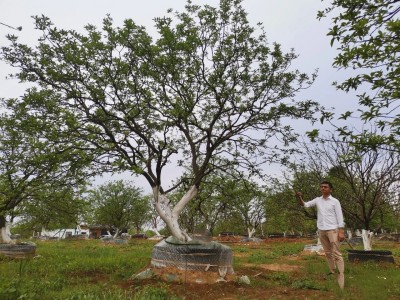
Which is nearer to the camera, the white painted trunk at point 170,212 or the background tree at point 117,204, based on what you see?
the white painted trunk at point 170,212

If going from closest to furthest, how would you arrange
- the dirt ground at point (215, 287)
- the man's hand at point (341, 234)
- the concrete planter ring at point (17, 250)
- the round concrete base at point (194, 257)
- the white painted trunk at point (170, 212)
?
the man's hand at point (341, 234)
the dirt ground at point (215, 287)
the round concrete base at point (194, 257)
the white painted trunk at point (170, 212)
the concrete planter ring at point (17, 250)

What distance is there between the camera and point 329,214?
7324 mm

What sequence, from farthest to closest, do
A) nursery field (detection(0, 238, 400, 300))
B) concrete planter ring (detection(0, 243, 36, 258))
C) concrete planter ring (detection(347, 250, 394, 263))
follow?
1. concrete planter ring (detection(0, 243, 36, 258))
2. concrete planter ring (detection(347, 250, 394, 263))
3. nursery field (detection(0, 238, 400, 300))

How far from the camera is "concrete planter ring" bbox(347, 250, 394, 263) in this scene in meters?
13.8

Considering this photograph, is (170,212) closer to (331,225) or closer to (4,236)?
(331,225)

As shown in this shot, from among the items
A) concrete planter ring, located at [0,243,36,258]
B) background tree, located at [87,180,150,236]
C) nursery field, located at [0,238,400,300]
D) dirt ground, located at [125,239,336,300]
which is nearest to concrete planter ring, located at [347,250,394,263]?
nursery field, located at [0,238,400,300]

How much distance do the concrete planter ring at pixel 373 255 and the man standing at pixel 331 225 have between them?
7702 millimetres

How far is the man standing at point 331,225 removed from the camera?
23.4ft

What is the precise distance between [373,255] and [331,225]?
8405mm

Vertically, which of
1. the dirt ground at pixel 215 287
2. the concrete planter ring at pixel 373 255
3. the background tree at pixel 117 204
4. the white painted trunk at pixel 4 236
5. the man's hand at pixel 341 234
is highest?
the background tree at pixel 117 204

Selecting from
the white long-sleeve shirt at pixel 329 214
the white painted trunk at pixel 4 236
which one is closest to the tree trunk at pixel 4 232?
the white painted trunk at pixel 4 236

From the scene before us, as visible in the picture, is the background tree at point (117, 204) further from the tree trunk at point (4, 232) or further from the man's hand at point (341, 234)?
the man's hand at point (341, 234)

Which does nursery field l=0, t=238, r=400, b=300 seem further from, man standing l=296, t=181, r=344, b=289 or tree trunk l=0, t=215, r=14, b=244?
tree trunk l=0, t=215, r=14, b=244

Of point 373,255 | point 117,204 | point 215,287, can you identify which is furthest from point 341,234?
point 117,204
